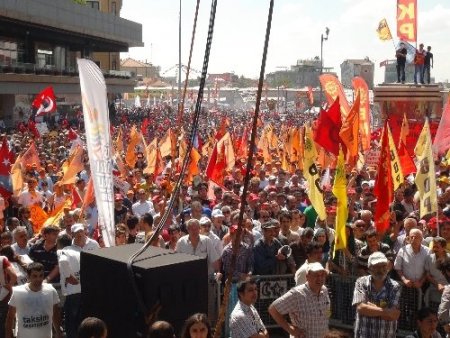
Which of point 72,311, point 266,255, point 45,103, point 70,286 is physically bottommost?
point 72,311

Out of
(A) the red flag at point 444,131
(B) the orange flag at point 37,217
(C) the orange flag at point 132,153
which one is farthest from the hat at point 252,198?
(C) the orange flag at point 132,153

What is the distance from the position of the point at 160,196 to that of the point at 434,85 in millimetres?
17171

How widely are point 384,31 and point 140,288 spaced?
2377 centimetres

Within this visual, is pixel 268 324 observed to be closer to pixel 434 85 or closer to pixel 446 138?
pixel 446 138

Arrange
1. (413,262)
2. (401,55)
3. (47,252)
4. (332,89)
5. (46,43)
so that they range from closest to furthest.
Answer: (413,262), (47,252), (332,89), (401,55), (46,43)

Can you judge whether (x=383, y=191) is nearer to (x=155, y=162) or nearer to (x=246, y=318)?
(x=246, y=318)

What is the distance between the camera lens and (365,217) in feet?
32.2

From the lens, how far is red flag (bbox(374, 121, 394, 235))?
9.51 m

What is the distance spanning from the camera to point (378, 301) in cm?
616

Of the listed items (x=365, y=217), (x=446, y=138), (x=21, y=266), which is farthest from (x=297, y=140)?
(x=21, y=266)

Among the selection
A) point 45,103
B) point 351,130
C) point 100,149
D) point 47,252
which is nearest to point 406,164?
point 351,130

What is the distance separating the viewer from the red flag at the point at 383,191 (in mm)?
9508

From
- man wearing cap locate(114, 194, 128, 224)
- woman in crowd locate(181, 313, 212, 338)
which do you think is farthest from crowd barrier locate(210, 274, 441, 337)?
woman in crowd locate(181, 313, 212, 338)

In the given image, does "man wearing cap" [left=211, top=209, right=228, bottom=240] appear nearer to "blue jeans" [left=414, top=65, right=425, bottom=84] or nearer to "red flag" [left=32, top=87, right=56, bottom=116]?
"red flag" [left=32, top=87, right=56, bottom=116]
